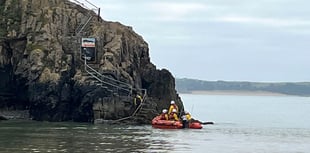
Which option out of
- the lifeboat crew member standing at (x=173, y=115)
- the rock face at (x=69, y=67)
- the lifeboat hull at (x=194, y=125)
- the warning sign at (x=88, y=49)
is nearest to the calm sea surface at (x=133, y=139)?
the lifeboat hull at (x=194, y=125)

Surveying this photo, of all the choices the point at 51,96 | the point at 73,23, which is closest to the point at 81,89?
the point at 51,96

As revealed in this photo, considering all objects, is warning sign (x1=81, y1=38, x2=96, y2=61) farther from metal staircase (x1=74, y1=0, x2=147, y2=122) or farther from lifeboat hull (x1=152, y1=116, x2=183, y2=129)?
lifeboat hull (x1=152, y1=116, x2=183, y2=129)

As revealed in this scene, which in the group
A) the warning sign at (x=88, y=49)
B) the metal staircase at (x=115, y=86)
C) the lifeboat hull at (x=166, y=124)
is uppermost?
the warning sign at (x=88, y=49)

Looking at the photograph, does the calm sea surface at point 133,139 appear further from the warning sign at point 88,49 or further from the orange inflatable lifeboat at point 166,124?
the warning sign at point 88,49

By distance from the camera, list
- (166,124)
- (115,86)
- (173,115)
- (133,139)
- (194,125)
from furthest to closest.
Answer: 1. (115,86)
2. (173,115)
3. (194,125)
4. (166,124)
5. (133,139)

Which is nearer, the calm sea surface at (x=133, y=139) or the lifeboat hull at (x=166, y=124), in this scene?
the calm sea surface at (x=133, y=139)

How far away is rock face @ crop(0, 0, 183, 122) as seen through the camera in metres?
90.8

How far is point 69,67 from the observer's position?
92625 millimetres

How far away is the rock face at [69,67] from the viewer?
90750 mm

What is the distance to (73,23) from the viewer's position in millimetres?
97938

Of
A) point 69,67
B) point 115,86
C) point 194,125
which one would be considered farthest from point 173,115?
point 69,67

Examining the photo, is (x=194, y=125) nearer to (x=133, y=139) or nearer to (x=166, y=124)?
(x=166, y=124)

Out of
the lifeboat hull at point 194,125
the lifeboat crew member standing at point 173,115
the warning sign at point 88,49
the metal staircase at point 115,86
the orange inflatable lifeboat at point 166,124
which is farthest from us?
the warning sign at point 88,49

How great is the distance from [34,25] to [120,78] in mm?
12748
